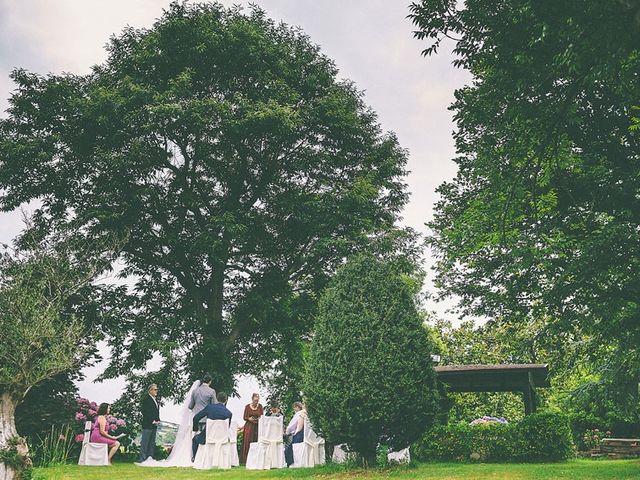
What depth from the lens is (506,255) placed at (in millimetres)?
16797

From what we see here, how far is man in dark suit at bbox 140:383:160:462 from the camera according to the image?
16.0 m

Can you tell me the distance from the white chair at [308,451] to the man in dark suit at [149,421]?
13.6 ft

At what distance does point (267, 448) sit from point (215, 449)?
129 centimetres

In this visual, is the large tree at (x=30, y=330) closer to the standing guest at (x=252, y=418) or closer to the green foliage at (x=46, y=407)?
the green foliage at (x=46, y=407)

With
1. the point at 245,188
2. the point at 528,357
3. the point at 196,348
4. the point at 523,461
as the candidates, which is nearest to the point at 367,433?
the point at 523,461

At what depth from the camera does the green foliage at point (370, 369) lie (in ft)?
35.4

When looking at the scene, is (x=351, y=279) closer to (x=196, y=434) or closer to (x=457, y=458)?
(x=196, y=434)

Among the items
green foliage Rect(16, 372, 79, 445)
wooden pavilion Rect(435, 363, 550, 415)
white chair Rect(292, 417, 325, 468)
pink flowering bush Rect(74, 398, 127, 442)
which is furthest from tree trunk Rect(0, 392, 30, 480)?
wooden pavilion Rect(435, 363, 550, 415)

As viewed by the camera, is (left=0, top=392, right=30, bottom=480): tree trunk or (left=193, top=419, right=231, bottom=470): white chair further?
(left=193, top=419, right=231, bottom=470): white chair

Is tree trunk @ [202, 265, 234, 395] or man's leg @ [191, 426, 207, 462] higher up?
tree trunk @ [202, 265, 234, 395]

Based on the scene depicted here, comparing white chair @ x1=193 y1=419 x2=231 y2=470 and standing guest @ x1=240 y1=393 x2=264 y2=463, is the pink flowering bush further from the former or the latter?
white chair @ x1=193 y1=419 x2=231 y2=470

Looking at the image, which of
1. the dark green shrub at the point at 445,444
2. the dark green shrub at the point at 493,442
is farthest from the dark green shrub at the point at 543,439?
the dark green shrub at the point at 445,444

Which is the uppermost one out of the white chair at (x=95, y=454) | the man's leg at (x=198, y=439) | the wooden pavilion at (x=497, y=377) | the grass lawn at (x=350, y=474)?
the wooden pavilion at (x=497, y=377)

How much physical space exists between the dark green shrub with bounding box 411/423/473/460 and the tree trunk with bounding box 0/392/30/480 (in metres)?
10.7
